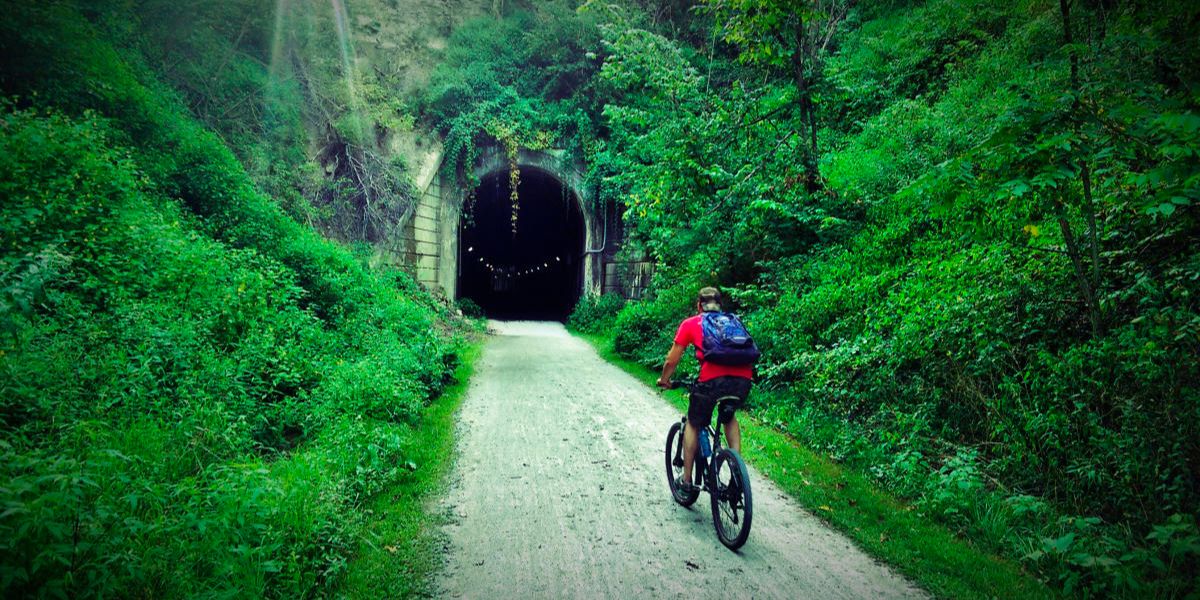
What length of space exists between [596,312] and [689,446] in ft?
47.7

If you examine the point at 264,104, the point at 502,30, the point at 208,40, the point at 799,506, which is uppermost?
the point at 502,30

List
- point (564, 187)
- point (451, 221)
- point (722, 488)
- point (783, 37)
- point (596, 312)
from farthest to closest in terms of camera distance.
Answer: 1. point (564, 187)
2. point (596, 312)
3. point (451, 221)
4. point (783, 37)
5. point (722, 488)

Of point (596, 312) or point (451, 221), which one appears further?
point (596, 312)

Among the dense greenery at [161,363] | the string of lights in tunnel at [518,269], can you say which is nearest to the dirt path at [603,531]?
the dense greenery at [161,363]

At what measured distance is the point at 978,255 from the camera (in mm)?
5879

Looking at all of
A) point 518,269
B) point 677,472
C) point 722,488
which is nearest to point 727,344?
point 722,488

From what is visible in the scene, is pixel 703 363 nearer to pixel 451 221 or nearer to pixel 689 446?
pixel 689 446

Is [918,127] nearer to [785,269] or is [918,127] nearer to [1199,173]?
[785,269]

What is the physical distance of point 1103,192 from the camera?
503 centimetres

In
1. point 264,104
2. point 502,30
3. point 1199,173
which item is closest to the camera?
point 1199,173

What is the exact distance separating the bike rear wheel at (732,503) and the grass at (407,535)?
2.10 m

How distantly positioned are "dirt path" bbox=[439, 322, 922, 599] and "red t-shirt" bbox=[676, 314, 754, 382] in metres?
1.28

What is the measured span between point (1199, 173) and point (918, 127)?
6.22 m

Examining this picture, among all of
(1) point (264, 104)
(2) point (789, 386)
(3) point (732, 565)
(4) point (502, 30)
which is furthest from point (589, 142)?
(3) point (732, 565)
